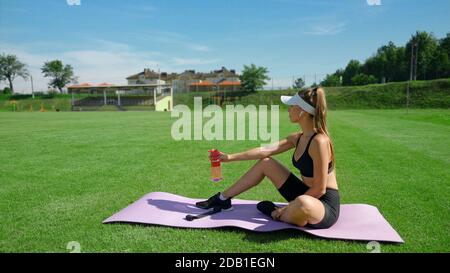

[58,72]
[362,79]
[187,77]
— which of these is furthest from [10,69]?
[362,79]

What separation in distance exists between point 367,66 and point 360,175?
278 feet

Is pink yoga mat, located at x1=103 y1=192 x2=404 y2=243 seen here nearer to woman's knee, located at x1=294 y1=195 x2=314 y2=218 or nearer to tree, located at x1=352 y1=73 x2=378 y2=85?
woman's knee, located at x1=294 y1=195 x2=314 y2=218

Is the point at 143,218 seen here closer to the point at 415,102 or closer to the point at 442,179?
the point at 442,179

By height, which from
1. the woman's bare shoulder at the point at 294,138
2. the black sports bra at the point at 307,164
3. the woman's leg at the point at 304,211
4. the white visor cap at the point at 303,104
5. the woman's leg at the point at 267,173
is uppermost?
the white visor cap at the point at 303,104

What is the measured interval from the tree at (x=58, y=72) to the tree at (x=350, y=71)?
254 feet

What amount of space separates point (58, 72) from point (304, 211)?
111m

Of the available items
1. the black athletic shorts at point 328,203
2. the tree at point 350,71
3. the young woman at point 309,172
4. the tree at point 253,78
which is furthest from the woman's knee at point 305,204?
the tree at point 350,71

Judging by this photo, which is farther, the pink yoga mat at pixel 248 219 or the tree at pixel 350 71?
the tree at pixel 350 71

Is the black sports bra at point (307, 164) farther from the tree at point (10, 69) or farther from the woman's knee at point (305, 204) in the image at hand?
the tree at point (10, 69)

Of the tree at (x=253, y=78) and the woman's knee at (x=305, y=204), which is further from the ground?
the tree at (x=253, y=78)

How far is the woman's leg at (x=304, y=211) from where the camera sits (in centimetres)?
379

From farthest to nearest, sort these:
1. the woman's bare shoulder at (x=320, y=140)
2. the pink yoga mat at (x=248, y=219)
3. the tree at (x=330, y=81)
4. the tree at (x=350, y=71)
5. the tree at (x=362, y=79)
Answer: the tree at (x=350, y=71), the tree at (x=330, y=81), the tree at (x=362, y=79), the pink yoga mat at (x=248, y=219), the woman's bare shoulder at (x=320, y=140)

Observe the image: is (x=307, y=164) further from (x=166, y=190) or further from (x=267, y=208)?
(x=166, y=190)

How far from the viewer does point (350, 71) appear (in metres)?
91.4
